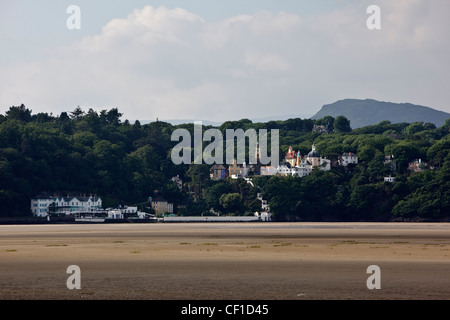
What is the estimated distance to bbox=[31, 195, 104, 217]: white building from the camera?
7151 inches

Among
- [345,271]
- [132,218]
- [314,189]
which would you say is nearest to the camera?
[345,271]

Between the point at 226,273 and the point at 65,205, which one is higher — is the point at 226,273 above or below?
below

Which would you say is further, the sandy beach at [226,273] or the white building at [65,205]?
the white building at [65,205]

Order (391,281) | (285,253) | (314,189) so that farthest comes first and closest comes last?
(314,189), (285,253), (391,281)

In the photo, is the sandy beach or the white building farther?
the white building

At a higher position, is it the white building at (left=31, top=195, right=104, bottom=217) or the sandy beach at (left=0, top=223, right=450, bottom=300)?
the white building at (left=31, top=195, right=104, bottom=217)

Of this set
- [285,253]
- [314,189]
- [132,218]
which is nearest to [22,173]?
[132,218]

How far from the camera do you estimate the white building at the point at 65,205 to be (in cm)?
18162

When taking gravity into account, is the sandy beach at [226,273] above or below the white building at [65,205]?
below

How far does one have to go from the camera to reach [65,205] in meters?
191

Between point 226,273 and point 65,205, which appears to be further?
point 65,205
